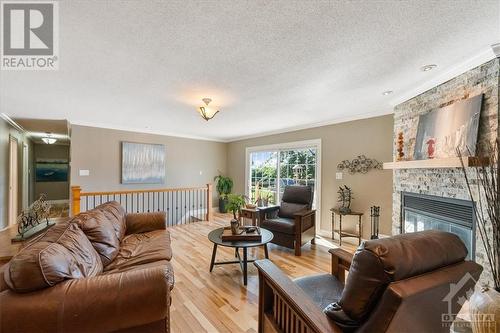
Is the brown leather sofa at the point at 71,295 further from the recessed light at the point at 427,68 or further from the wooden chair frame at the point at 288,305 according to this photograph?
the recessed light at the point at 427,68

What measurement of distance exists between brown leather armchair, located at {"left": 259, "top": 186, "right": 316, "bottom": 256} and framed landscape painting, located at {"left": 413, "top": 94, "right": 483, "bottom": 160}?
5.43ft

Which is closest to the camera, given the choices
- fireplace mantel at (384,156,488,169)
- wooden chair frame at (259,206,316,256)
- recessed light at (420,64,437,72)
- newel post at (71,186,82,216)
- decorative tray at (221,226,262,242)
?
fireplace mantel at (384,156,488,169)

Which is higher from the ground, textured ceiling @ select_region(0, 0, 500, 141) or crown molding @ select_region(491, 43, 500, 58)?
textured ceiling @ select_region(0, 0, 500, 141)

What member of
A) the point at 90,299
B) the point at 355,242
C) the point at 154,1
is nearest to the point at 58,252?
the point at 90,299

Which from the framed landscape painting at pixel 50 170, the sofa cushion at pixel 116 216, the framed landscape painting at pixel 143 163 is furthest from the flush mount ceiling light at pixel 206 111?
the framed landscape painting at pixel 50 170

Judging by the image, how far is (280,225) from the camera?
11.1 feet

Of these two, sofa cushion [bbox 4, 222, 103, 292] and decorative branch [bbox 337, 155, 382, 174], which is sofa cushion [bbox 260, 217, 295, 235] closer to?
decorative branch [bbox 337, 155, 382, 174]

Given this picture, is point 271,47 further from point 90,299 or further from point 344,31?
point 90,299

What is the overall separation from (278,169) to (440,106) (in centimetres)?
339

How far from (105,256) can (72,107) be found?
2.73 m

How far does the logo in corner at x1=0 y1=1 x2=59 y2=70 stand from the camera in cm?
138


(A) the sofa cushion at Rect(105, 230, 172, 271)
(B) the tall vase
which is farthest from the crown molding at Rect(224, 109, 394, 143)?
(A) the sofa cushion at Rect(105, 230, 172, 271)

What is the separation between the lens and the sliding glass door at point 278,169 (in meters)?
4.72

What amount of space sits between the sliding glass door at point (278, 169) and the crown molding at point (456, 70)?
1.94 m
